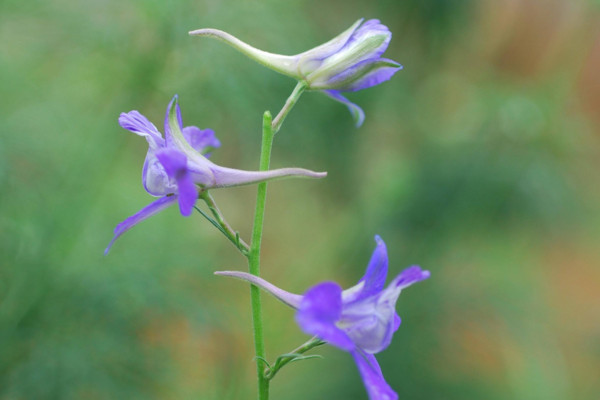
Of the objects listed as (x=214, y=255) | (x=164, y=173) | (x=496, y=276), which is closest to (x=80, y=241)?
(x=214, y=255)

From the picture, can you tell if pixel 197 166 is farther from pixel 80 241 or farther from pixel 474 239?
pixel 474 239

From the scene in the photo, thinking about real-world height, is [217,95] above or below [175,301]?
above

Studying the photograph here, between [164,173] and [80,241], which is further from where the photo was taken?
[80,241]

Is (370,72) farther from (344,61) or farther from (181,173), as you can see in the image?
(181,173)

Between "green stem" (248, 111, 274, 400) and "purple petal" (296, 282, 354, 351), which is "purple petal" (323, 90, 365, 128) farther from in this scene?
"purple petal" (296, 282, 354, 351)

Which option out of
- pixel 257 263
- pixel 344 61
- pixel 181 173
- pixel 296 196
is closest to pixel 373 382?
pixel 257 263

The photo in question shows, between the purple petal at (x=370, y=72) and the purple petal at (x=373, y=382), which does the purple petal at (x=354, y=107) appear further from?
the purple petal at (x=373, y=382)

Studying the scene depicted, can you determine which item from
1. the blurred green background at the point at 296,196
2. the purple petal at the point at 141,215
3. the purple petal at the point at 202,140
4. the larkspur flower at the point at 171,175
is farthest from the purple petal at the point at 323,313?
the blurred green background at the point at 296,196
